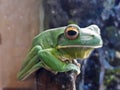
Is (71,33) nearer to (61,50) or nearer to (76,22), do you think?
(61,50)

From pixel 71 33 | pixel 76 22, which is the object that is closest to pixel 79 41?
pixel 71 33

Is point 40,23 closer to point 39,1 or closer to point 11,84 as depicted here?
point 39,1

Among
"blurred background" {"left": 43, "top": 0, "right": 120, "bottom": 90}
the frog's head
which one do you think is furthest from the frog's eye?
"blurred background" {"left": 43, "top": 0, "right": 120, "bottom": 90}

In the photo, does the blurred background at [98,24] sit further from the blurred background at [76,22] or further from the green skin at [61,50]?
the green skin at [61,50]

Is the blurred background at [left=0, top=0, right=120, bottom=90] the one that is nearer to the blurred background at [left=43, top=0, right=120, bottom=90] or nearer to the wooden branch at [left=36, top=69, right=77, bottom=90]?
the blurred background at [left=43, top=0, right=120, bottom=90]

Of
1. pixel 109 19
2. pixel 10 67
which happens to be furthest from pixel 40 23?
pixel 109 19
